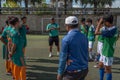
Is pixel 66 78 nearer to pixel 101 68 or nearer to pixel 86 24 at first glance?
pixel 101 68

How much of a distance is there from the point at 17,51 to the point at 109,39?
2.31 metres

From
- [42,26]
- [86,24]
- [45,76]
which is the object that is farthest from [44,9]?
[45,76]

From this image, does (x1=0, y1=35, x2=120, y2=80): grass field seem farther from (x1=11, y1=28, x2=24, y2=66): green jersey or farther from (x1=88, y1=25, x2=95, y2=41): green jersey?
(x1=11, y1=28, x2=24, y2=66): green jersey

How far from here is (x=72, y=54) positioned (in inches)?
214

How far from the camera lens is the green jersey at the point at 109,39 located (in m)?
7.83

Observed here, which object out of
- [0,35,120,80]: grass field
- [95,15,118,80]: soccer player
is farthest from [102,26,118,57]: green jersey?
[0,35,120,80]: grass field

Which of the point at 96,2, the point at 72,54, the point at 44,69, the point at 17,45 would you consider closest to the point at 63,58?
the point at 72,54

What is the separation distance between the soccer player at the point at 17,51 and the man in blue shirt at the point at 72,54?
97.9 inches

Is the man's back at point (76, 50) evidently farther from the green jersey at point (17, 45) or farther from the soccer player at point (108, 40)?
the green jersey at point (17, 45)

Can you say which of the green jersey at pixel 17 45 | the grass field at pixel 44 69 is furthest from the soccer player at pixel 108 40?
the green jersey at pixel 17 45

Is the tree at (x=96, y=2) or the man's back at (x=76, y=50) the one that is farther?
the tree at (x=96, y=2)

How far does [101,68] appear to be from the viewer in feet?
28.6

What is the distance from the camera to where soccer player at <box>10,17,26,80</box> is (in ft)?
25.1

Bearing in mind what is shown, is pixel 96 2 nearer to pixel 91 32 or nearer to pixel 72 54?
pixel 91 32
